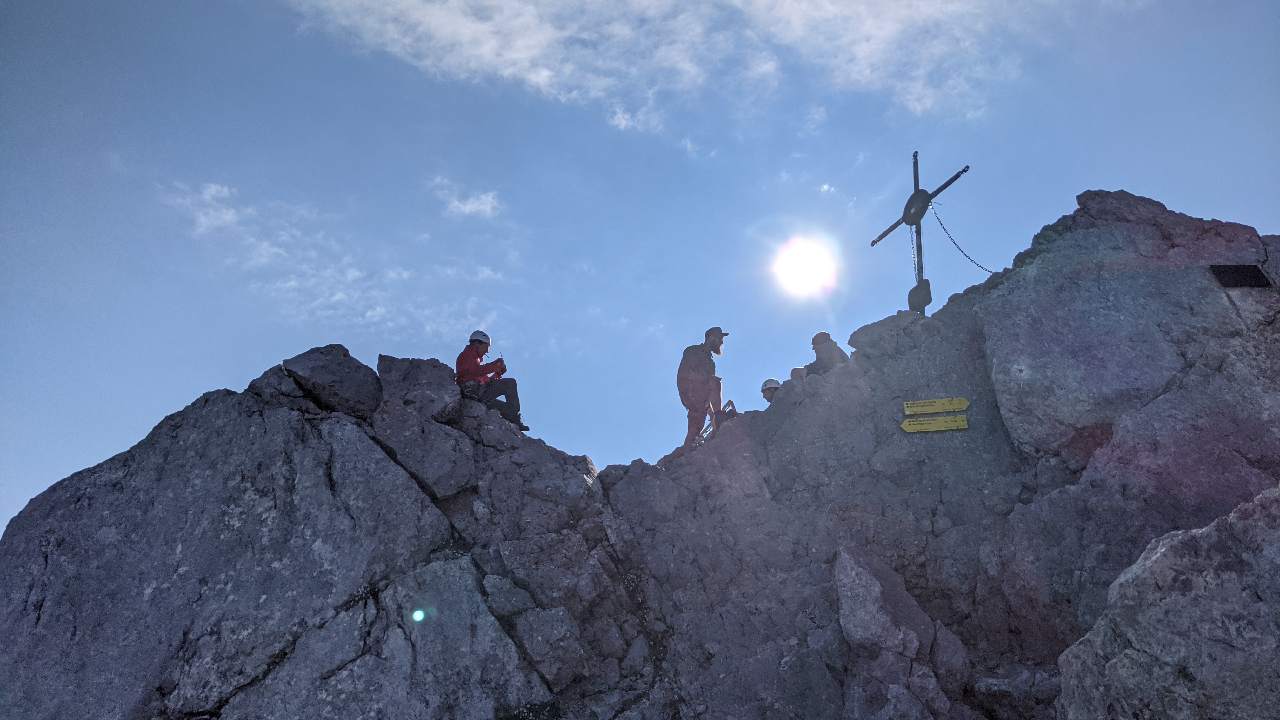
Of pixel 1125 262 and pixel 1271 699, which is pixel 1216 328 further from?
pixel 1271 699

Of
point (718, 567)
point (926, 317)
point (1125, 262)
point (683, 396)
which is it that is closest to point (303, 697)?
point (718, 567)

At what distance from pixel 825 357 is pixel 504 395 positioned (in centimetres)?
670

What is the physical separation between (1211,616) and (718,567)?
681 centimetres

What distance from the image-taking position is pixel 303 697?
9.38 m

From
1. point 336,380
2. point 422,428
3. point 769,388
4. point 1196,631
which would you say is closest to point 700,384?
point 769,388

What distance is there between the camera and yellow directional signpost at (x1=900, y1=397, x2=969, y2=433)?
12.4 m

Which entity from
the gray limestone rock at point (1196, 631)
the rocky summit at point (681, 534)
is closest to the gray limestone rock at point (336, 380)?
the rocky summit at point (681, 534)

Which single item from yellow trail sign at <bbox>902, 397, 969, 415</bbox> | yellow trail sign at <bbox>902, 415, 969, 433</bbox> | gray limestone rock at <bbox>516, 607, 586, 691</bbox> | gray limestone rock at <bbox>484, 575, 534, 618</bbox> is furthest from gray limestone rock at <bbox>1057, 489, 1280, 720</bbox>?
gray limestone rock at <bbox>484, 575, 534, 618</bbox>

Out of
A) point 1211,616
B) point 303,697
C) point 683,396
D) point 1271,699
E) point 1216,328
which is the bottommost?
point 1271,699

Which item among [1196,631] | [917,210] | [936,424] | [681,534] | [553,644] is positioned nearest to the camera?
[1196,631]

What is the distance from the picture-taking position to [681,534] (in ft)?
40.1

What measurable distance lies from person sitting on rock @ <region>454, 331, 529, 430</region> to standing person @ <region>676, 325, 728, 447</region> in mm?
3383

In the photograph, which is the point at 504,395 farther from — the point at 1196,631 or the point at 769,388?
the point at 1196,631

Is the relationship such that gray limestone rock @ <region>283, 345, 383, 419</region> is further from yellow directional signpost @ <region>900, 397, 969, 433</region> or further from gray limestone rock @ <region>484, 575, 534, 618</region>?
yellow directional signpost @ <region>900, 397, 969, 433</region>
